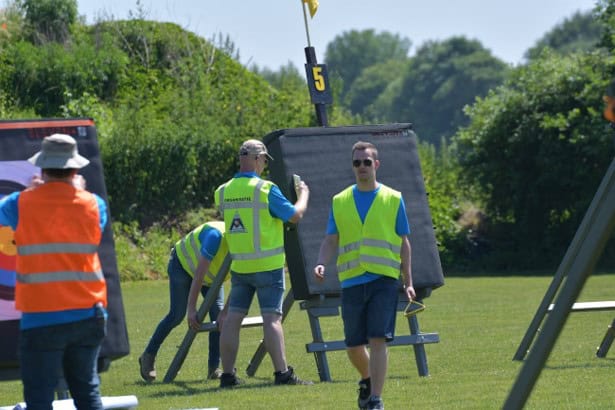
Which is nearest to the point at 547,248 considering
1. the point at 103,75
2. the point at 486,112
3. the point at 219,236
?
the point at 486,112

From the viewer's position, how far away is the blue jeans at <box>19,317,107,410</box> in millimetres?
7188

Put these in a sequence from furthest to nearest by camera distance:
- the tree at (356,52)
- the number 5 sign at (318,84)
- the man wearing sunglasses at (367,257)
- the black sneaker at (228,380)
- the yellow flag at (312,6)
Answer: the tree at (356,52) → the yellow flag at (312,6) → the number 5 sign at (318,84) → the black sneaker at (228,380) → the man wearing sunglasses at (367,257)

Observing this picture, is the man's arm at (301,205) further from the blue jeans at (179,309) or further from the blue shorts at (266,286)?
the blue jeans at (179,309)

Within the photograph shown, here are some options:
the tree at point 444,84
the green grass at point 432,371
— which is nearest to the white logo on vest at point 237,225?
the green grass at point 432,371

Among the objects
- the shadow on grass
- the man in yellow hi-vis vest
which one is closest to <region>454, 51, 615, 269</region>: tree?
the shadow on grass

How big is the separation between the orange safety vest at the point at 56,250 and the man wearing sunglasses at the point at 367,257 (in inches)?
113

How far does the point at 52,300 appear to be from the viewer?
7.20 meters

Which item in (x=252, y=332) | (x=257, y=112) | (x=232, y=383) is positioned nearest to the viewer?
(x=232, y=383)

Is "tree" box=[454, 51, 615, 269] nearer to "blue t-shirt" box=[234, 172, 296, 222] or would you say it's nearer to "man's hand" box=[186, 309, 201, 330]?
"man's hand" box=[186, 309, 201, 330]

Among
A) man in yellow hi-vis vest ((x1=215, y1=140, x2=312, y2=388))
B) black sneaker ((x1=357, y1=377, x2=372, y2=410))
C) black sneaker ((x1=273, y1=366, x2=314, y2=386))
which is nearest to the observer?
black sneaker ((x1=357, y1=377, x2=372, y2=410))

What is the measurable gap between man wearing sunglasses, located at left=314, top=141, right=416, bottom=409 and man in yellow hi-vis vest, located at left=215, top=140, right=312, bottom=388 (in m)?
1.26

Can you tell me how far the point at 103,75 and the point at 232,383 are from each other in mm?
27435

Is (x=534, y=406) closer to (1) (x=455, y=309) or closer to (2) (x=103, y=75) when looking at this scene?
(1) (x=455, y=309)

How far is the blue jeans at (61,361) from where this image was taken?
7.19 metres
